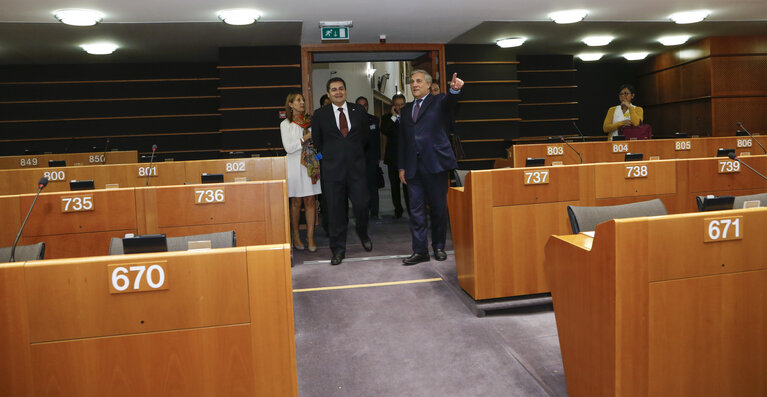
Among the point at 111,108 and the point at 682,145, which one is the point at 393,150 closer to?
the point at 682,145

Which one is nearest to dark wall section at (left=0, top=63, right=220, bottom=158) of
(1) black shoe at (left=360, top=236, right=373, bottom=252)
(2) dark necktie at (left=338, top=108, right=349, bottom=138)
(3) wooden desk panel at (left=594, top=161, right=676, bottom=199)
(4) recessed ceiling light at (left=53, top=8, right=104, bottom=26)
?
(4) recessed ceiling light at (left=53, top=8, right=104, bottom=26)

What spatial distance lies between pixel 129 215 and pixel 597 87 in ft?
31.9

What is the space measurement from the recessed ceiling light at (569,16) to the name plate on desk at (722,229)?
5074mm

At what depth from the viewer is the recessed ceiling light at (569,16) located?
235 inches

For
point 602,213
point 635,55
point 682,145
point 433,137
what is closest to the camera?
point 602,213

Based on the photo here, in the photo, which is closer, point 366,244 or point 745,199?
point 745,199

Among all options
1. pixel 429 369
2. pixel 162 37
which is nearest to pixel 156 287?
pixel 429 369

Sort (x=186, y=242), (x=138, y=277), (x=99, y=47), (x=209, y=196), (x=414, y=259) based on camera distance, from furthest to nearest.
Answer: (x=99, y=47) → (x=414, y=259) → (x=209, y=196) → (x=186, y=242) → (x=138, y=277)

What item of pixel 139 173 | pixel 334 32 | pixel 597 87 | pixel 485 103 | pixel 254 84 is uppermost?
pixel 334 32

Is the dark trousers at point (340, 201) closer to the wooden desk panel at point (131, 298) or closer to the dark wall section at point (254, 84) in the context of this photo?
the wooden desk panel at point (131, 298)

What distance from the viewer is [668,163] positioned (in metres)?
2.89

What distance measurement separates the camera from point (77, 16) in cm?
522

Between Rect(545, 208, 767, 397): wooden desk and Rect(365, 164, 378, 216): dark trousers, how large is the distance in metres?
4.08

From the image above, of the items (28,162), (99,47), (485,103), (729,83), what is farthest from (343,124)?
(729,83)
